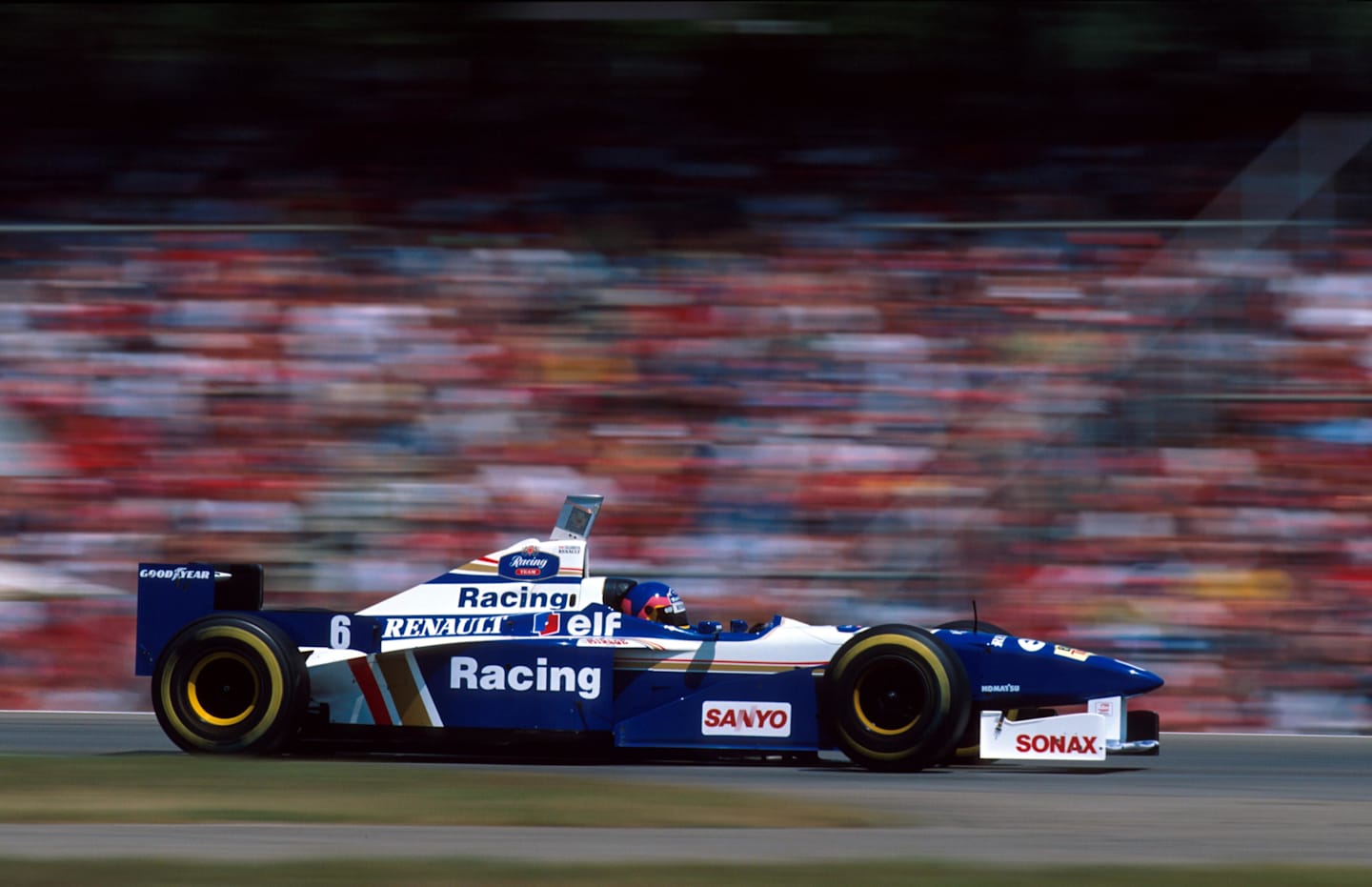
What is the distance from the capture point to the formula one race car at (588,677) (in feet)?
30.6

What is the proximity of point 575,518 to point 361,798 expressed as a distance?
3.04 m

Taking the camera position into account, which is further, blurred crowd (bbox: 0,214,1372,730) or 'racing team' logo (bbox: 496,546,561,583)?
blurred crowd (bbox: 0,214,1372,730)

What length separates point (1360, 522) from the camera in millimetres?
12750

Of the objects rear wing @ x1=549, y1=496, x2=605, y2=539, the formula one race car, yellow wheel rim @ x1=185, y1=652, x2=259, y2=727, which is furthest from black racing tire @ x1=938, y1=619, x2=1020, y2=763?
yellow wheel rim @ x1=185, y1=652, x2=259, y2=727

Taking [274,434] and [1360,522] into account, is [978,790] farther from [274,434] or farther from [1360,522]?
[274,434]

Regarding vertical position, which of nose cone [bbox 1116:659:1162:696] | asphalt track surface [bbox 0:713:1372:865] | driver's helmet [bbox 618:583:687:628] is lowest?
asphalt track surface [bbox 0:713:1372:865]

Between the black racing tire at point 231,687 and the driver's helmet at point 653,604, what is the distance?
1.67 meters

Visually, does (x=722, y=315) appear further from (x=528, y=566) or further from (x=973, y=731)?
(x=973, y=731)

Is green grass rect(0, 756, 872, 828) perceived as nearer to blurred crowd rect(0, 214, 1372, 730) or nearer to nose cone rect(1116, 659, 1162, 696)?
nose cone rect(1116, 659, 1162, 696)

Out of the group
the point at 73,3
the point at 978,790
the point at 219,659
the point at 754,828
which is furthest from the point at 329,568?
the point at 754,828

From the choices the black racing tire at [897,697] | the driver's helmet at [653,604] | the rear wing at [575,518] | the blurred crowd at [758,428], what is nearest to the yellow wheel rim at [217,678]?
the rear wing at [575,518]

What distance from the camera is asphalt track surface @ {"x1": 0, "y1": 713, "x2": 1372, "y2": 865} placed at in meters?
6.44

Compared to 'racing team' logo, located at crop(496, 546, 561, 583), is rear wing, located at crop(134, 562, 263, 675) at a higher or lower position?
lower

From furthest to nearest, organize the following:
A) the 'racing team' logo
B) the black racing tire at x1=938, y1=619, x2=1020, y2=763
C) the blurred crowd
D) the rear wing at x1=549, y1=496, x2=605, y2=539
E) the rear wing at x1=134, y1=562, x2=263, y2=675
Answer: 1. the blurred crowd
2. the rear wing at x1=549, y1=496, x2=605, y2=539
3. the rear wing at x1=134, y1=562, x2=263, y2=675
4. the 'racing team' logo
5. the black racing tire at x1=938, y1=619, x2=1020, y2=763
